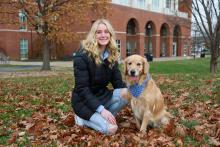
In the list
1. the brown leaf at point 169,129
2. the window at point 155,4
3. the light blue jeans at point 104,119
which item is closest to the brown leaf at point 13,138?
the light blue jeans at point 104,119

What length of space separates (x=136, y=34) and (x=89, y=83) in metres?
53.0

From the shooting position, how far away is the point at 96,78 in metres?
5.97

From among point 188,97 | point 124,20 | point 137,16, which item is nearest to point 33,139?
point 188,97

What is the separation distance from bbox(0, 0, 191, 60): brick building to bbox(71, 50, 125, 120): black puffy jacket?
36.4 m

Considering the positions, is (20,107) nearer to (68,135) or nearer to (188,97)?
(68,135)

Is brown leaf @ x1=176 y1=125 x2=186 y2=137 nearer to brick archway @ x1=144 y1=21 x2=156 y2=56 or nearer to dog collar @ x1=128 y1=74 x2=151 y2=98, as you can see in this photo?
dog collar @ x1=128 y1=74 x2=151 y2=98

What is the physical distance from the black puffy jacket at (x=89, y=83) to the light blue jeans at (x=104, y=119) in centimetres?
7

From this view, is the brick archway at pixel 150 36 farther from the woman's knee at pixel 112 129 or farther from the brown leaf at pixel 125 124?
the woman's knee at pixel 112 129

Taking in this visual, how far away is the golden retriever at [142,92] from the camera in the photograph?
5.66m

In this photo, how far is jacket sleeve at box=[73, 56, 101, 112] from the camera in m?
5.78

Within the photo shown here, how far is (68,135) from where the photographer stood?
5758 mm

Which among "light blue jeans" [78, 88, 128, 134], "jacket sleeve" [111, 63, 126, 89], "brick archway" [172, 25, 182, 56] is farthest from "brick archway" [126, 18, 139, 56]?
"light blue jeans" [78, 88, 128, 134]

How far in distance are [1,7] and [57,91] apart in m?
15.7

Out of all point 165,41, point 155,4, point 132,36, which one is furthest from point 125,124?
point 165,41
